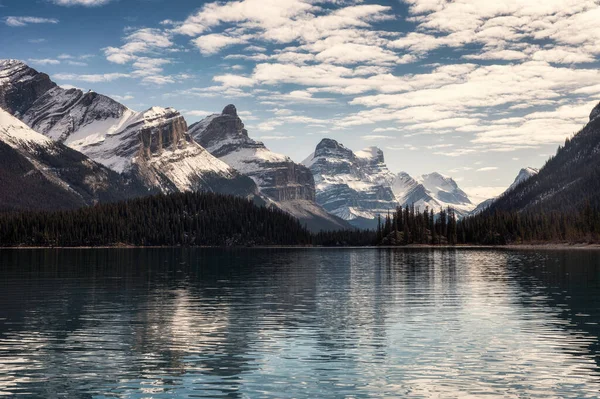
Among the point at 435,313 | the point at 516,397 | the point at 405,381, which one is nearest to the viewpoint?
the point at 516,397

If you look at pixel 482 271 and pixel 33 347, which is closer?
pixel 33 347

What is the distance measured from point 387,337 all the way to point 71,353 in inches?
991

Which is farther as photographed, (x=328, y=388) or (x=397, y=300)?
(x=397, y=300)

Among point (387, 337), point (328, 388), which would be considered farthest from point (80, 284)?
point (328, 388)

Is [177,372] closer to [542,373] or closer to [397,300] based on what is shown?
[542,373]

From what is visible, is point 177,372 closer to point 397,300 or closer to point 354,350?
point 354,350

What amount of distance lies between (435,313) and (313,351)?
27388 mm

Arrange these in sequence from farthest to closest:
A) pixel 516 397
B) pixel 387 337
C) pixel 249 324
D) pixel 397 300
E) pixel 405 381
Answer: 1. pixel 397 300
2. pixel 249 324
3. pixel 387 337
4. pixel 405 381
5. pixel 516 397

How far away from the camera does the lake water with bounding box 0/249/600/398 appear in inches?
1644

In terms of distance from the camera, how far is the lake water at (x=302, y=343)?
1644 inches

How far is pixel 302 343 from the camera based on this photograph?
56.4 meters

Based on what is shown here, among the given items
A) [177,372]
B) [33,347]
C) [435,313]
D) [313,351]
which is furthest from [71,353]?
[435,313]

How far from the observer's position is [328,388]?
41.2 m

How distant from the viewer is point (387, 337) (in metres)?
59.4
